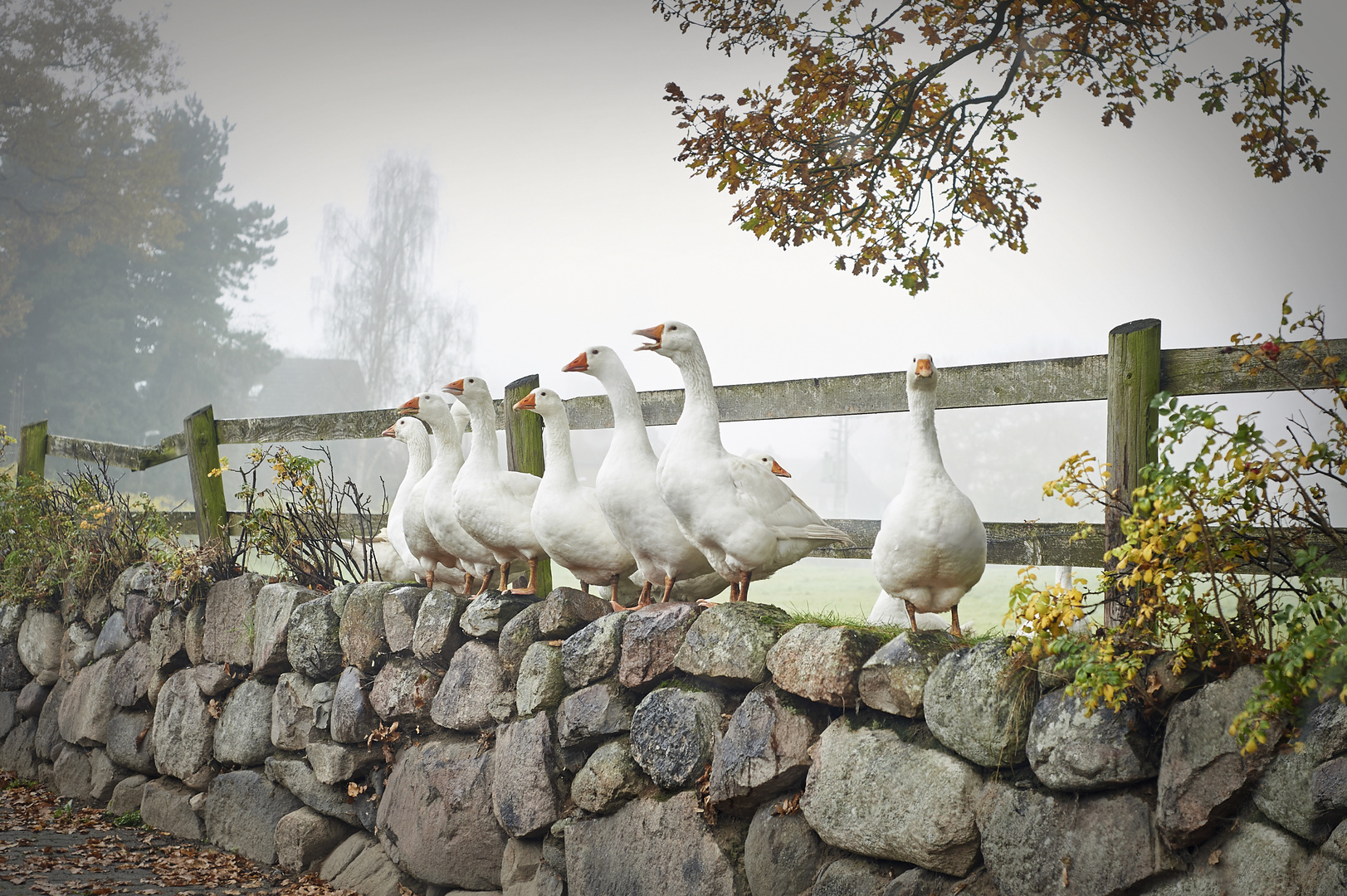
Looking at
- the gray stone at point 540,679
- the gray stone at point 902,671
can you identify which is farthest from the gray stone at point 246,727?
the gray stone at point 902,671

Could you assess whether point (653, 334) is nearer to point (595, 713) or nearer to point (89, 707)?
point (595, 713)

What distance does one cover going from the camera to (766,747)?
281 cm

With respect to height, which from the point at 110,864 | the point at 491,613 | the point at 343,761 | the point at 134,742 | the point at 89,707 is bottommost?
the point at 110,864

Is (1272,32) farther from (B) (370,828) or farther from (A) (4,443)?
(A) (4,443)

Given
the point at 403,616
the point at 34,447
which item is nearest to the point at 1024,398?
the point at 403,616

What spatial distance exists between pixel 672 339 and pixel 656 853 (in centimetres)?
168

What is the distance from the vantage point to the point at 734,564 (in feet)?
9.71

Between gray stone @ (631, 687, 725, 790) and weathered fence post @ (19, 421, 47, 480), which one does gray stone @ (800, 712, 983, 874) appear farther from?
weathered fence post @ (19, 421, 47, 480)

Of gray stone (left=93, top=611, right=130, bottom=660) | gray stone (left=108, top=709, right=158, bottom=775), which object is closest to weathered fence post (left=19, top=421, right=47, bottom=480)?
gray stone (left=93, top=611, right=130, bottom=660)

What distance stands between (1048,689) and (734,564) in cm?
101

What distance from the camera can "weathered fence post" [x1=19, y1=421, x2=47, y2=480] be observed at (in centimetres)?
750

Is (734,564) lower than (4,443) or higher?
lower

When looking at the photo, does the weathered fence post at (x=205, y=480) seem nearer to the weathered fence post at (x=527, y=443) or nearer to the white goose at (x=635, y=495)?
the weathered fence post at (x=527, y=443)

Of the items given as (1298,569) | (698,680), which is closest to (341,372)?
(698,680)
